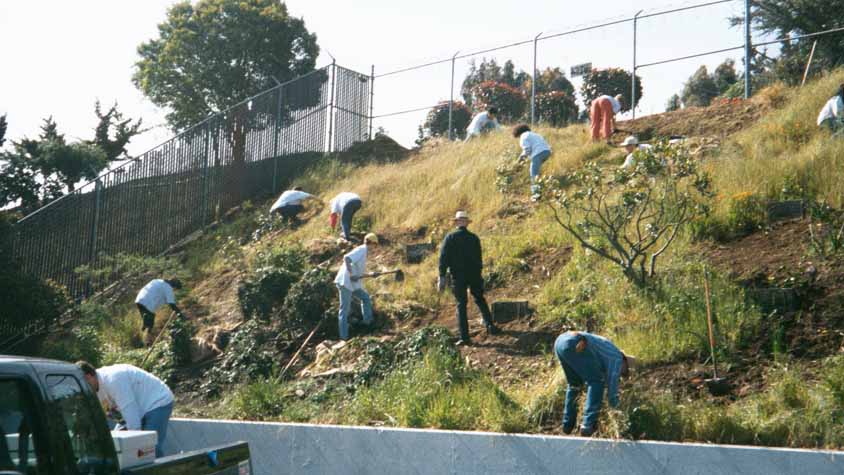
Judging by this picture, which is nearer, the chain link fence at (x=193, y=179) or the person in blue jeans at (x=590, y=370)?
the person in blue jeans at (x=590, y=370)

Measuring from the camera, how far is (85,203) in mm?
20297

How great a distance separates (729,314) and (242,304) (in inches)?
334

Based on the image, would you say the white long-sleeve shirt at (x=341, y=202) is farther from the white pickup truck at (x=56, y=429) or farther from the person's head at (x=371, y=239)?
the white pickup truck at (x=56, y=429)

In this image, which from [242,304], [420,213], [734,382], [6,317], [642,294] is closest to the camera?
[734,382]

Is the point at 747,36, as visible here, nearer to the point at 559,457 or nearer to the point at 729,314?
the point at 729,314

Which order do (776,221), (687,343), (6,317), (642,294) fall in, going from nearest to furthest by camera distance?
(687,343)
(642,294)
(776,221)
(6,317)

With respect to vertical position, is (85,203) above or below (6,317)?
above

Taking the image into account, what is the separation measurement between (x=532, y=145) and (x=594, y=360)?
9.00 m

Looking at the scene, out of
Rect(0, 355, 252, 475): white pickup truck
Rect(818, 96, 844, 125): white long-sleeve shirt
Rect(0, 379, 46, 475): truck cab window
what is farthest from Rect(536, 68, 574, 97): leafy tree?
Rect(0, 379, 46, 475): truck cab window

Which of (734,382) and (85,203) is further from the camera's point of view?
(85,203)

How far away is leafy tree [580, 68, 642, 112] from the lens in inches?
893

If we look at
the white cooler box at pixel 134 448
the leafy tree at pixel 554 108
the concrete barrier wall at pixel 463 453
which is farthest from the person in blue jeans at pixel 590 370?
the leafy tree at pixel 554 108

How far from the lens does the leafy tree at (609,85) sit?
74.4 ft

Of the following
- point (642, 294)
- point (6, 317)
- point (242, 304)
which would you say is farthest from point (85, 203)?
point (642, 294)
